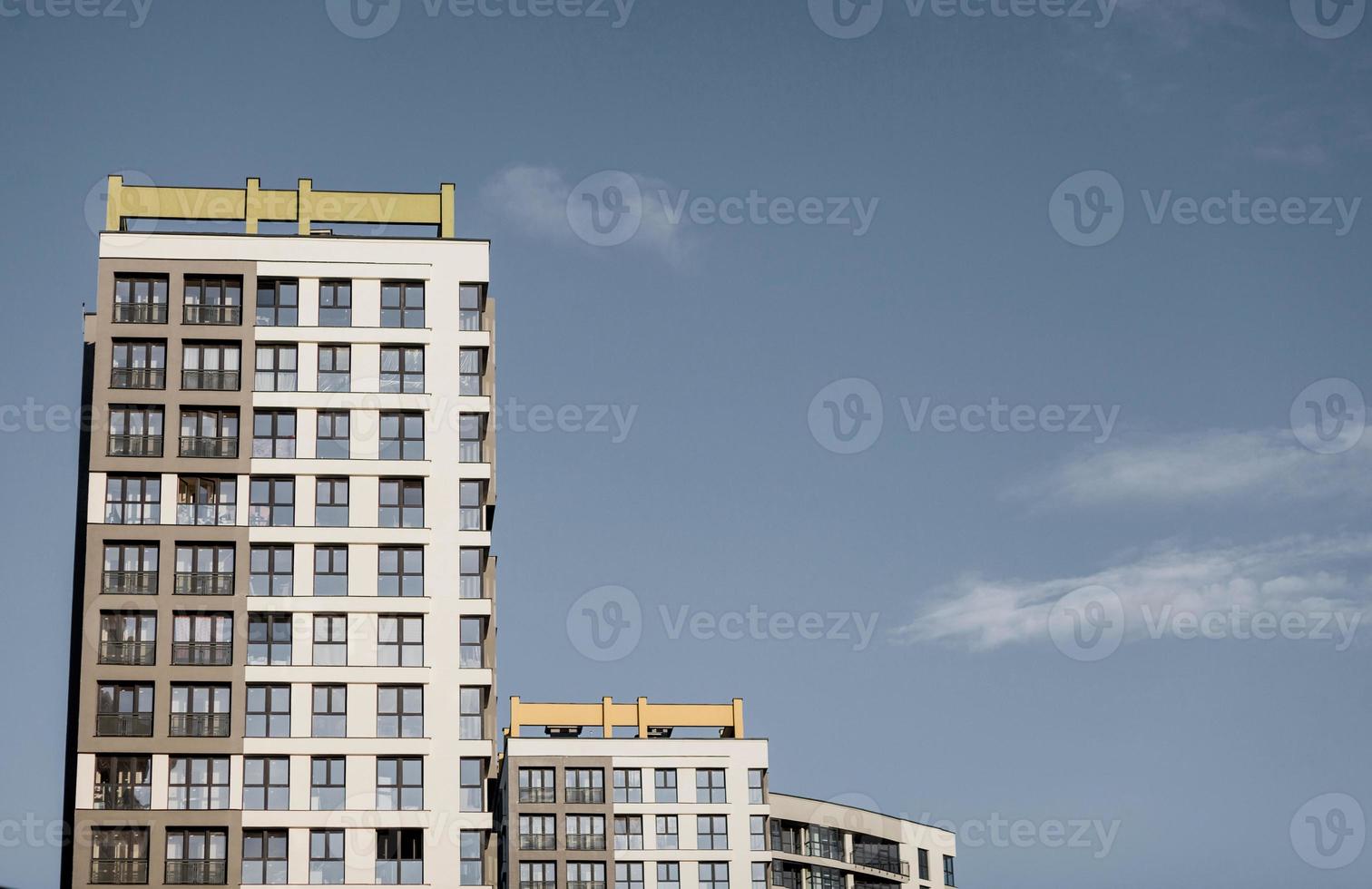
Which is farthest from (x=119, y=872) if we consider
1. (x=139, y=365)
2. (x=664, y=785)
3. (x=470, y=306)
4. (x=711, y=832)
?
(x=711, y=832)

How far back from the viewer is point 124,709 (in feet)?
246

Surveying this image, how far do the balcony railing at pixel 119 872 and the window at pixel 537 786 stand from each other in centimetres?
4593

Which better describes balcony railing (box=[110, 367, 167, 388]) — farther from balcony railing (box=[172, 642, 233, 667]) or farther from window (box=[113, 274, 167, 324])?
balcony railing (box=[172, 642, 233, 667])

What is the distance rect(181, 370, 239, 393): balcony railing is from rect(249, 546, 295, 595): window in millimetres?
7464

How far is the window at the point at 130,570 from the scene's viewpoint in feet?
251

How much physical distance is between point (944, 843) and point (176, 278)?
327 feet

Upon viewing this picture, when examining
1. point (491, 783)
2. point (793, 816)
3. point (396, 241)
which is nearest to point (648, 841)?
point (793, 816)

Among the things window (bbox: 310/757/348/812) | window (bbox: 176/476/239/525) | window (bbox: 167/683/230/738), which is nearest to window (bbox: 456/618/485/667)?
window (bbox: 310/757/348/812)

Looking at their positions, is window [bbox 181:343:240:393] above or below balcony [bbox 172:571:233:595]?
above

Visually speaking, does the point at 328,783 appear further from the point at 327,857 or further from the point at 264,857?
the point at 264,857

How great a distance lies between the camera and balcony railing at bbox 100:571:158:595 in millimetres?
76500

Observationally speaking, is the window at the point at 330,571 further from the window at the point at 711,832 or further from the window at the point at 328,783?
the window at the point at 711,832

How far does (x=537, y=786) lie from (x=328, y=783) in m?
42.8

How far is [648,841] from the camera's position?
383 feet
